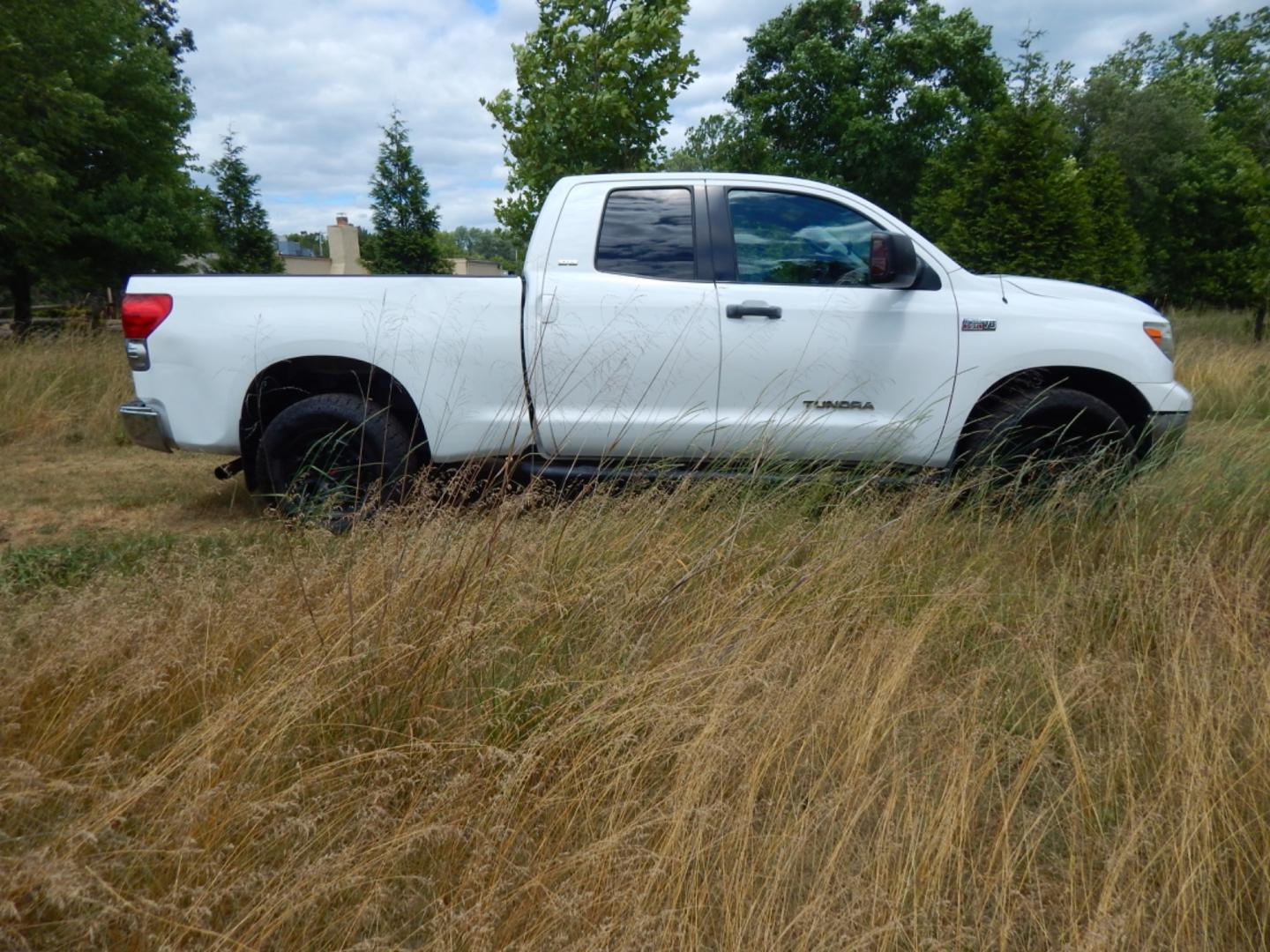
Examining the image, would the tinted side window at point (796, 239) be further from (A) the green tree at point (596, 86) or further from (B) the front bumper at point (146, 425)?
(A) the green tree at point (596, 86)

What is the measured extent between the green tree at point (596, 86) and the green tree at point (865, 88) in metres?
14.2

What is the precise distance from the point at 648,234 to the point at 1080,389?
2536mm

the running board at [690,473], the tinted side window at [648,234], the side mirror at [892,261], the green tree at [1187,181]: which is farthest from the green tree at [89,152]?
the green tree at [1187,181]

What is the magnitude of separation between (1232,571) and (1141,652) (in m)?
0.84

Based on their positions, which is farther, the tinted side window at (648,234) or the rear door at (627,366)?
the tinted side window at (648,234)

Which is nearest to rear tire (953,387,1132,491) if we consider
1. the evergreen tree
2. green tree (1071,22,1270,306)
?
the evergreen tree

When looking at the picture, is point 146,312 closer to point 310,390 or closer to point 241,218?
point 310,390

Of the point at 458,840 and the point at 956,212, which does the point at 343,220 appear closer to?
the point at 956,212

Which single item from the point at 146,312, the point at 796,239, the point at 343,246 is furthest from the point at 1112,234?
the point at 343,246

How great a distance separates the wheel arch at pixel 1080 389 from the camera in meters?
4.68

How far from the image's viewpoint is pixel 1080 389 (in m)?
4.83

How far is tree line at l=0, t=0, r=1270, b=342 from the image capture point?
1008 centimetres

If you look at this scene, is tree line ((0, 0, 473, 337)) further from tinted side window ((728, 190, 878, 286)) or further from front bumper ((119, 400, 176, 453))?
tinted side window ((728, 190, 878, 286))

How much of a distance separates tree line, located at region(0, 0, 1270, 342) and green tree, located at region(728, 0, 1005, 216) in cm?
6
